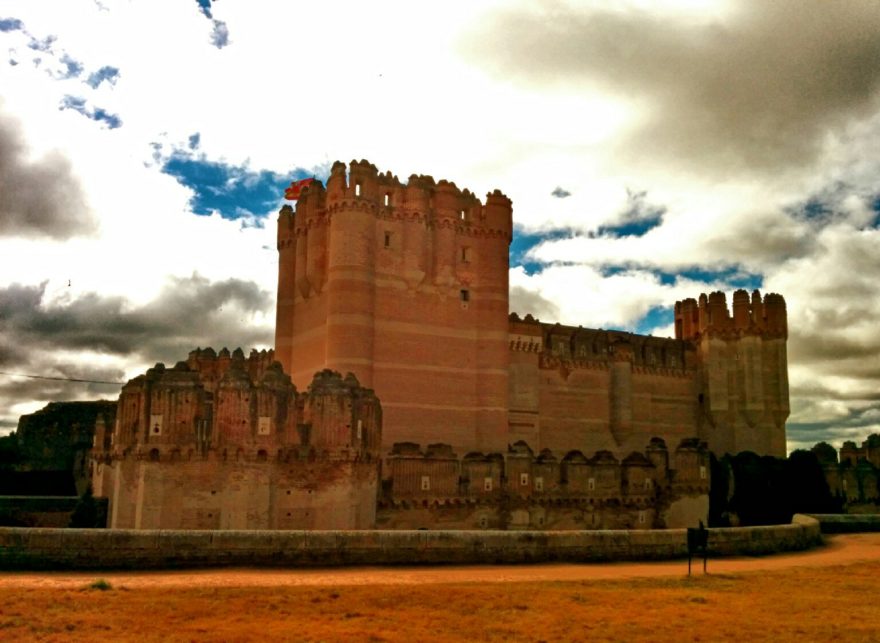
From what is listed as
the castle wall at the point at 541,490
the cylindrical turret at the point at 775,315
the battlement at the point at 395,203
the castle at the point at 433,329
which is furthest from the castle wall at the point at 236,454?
the cylindrical turret at the point at 775,315

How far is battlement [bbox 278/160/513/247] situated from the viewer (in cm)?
3600

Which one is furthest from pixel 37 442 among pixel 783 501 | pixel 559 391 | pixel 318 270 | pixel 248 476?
pixel 783 501

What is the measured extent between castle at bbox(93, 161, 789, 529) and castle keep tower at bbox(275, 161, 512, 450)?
93 millimetres

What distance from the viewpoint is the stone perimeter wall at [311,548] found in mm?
15594

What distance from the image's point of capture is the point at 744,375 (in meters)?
50.5

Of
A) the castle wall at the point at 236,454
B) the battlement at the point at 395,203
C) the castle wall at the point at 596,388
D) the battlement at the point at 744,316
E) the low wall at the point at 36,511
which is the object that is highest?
the battlement at the point at 395,203

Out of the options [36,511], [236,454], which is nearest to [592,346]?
[236,454]

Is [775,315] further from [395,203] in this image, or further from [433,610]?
[433,610]

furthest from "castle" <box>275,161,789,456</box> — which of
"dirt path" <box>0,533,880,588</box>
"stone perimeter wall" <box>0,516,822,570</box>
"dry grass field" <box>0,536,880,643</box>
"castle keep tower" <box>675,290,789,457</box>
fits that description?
"dry grass field" <box>0,536,880,643</box>

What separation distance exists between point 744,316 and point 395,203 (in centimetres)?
2647

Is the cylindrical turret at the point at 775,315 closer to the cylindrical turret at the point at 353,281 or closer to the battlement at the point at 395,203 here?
the battlement at the point at 395,203

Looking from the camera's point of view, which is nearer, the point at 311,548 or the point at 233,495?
the point at 311,548

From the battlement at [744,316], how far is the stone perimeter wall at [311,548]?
112 feet

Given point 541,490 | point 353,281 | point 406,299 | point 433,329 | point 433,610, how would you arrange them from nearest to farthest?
1. point 433,610
2. point 541,490
3. point 353,281
4. point 406,299
5. point 433,329
